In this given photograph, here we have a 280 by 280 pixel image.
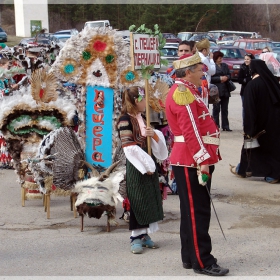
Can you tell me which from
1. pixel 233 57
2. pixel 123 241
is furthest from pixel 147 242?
pixel 233 57

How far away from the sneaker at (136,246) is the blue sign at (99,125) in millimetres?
1353

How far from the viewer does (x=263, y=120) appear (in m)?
8.82

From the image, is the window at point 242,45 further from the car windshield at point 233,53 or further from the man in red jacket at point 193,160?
the man in red jacket at point 193,160

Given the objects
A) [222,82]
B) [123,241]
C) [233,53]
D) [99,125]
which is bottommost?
[123,241]

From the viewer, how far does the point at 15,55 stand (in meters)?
10.3

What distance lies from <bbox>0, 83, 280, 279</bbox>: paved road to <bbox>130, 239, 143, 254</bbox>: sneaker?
0.21 feet

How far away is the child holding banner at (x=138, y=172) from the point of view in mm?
5723

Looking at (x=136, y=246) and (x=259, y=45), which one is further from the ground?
Result: (x=259, y=45)

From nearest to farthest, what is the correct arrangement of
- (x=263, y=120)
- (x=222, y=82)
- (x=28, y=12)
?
1. (x=263, y=120)
2. (x=222, y=82)
3. (x=28, y=12)

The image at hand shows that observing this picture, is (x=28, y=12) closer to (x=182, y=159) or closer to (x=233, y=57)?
(x=233, y=57)

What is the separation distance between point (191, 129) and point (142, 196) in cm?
113

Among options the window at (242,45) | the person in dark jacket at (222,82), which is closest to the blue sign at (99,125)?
the person in dark jacket at (222,82)

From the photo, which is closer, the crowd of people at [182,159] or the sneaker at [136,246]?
the crowd of people at [182,159]

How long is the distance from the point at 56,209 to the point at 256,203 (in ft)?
7.91
